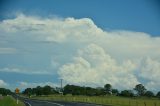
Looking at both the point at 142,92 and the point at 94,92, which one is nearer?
the point at 142,92

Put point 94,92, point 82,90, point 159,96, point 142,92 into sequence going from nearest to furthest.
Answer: point 159,96, point 142,92, point 94,92, point 82,90

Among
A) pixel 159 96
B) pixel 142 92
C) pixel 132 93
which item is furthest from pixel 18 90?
pixel 142 92

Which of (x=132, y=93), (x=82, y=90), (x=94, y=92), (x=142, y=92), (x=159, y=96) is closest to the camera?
(x=159, y=96)

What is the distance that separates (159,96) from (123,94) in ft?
96.7

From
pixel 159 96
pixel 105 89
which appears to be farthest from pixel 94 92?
pixel 159 96

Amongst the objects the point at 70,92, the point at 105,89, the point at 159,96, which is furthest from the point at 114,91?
the point at 159,96

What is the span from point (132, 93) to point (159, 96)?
21.4 meters

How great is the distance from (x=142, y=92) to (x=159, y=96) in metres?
34.2

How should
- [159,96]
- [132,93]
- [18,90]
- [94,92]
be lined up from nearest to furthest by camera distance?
[18,90] < [159,96] < [132,93] < [94,92]

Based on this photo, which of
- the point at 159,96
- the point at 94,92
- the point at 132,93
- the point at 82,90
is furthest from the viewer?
the point at 82,90

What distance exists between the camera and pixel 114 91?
189125 mm

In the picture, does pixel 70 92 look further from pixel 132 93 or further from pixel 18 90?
pixel 18 90

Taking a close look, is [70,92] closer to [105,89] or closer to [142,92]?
[105,89]

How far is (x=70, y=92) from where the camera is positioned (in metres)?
197
